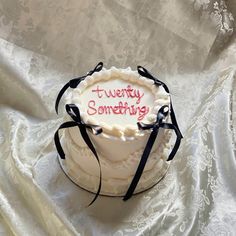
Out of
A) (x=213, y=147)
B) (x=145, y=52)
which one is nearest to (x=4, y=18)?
(x=145, y=52)

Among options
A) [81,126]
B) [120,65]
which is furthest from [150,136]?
[120,65]

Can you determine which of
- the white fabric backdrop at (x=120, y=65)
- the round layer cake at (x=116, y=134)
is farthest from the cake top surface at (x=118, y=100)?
the white fabric backdrop at (x=120, y=65)

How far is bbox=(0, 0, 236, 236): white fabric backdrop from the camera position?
1.16m

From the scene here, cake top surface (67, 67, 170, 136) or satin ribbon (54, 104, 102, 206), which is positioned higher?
cake top surface (67, 67, 170, 136)

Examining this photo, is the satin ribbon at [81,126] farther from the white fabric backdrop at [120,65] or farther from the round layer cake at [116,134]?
the white fabric backdrop at [120,65]

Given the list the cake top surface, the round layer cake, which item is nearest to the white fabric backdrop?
the round layer cake

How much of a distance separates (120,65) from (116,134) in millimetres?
488

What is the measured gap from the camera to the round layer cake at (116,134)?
3.62 ft

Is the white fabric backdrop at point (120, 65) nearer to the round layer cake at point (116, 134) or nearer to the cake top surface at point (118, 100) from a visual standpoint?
the round layer cake at point (116, 134)

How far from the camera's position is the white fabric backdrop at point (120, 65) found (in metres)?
1.16

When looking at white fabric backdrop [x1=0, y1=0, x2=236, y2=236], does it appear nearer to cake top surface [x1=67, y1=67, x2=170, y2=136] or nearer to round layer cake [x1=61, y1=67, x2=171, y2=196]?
round layer cake [x1=61, y1=67, x2=171, y2=196]

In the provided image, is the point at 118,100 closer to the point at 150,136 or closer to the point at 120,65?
the point at 150,136

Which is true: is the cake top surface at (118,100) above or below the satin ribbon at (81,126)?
above

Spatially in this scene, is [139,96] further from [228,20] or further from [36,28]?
[228,20]
